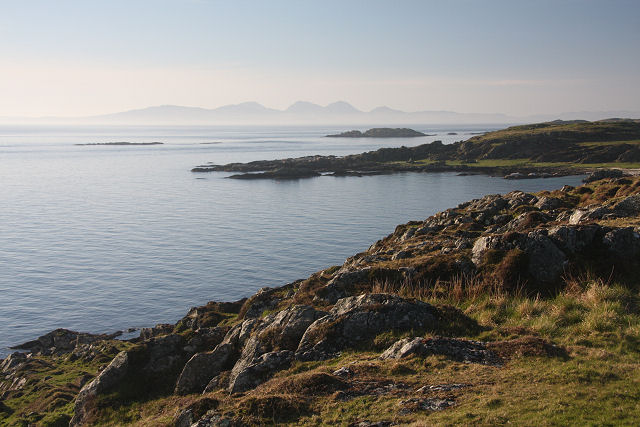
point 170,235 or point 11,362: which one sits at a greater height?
point 170,235

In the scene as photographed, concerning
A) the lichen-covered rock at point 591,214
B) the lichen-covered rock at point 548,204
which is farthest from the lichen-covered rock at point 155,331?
the lichen-covered rock at point 548,204

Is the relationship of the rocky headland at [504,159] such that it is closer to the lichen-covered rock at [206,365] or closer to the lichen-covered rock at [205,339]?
the lichen-covered rock at [205,339]

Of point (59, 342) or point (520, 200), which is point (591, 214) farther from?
point (59, 342)

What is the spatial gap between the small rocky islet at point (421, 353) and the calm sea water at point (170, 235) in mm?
17959

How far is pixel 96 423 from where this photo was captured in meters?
19.2

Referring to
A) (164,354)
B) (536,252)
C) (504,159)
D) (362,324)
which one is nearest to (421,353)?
(362,324)

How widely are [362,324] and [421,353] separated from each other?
307 centimetres

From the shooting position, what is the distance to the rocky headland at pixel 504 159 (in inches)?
6014

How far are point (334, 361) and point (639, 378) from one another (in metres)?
8.69

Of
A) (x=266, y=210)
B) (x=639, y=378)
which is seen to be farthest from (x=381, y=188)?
(x=639, y=378)

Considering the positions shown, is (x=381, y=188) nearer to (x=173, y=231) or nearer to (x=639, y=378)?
(x=173, y=231)

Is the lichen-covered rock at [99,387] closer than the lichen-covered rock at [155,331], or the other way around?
the lichen-covered rock at [99,387]

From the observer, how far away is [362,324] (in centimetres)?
1705

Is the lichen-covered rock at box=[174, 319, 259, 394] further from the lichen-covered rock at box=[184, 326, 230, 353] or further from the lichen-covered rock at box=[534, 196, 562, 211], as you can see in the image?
the lichen-covered rock at box=[534, 196, 562, 211]
